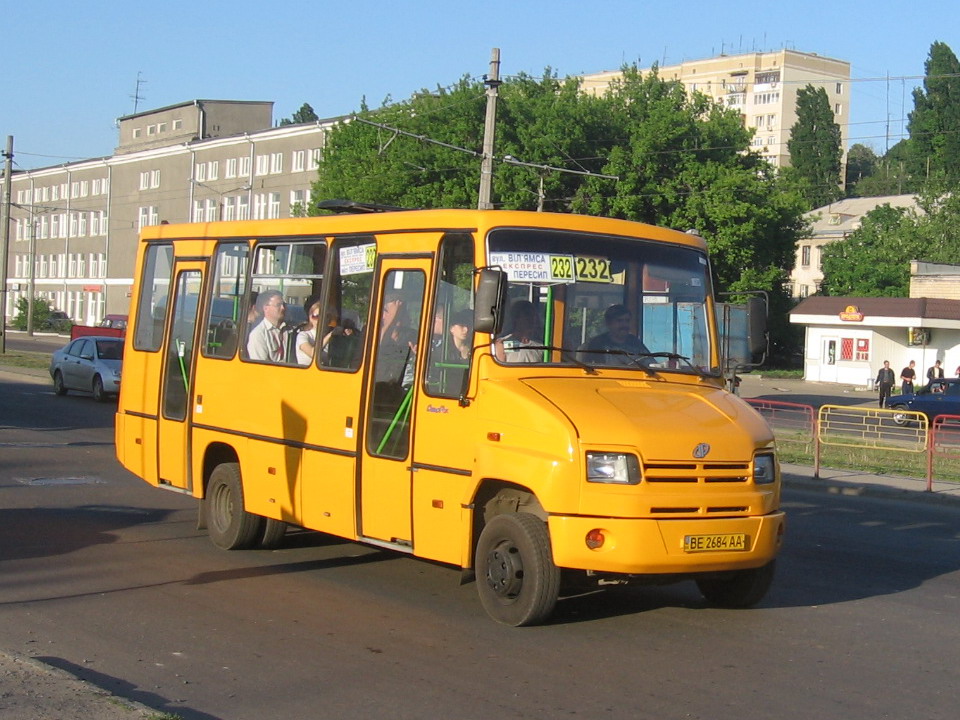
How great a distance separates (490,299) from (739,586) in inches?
108

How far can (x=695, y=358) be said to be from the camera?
886cm

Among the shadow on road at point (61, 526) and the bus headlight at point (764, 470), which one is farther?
the shadow on road at point (61, 526)

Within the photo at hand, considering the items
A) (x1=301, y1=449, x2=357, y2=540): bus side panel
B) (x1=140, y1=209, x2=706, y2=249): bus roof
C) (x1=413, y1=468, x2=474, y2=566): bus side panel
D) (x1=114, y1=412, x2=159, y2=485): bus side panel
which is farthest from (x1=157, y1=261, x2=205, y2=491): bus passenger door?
(x1=413, y1=468, x2=474, y2=566): bus side panel

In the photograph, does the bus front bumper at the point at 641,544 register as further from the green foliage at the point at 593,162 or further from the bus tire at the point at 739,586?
the green foliage at the point at 593,162

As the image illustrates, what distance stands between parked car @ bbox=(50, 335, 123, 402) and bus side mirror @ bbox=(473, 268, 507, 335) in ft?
76.3

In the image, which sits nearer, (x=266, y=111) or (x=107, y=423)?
(x=107, y=423)

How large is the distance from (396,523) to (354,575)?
116 centimetres

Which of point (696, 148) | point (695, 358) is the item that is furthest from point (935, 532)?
point (696, 148)

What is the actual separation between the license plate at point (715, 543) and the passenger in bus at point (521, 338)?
1.55 meters

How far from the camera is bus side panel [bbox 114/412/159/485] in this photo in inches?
468

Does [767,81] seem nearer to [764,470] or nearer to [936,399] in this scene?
[936,399]

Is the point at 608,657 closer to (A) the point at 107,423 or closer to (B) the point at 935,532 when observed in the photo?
(B) the point at 935,532

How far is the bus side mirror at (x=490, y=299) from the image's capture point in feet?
25.5

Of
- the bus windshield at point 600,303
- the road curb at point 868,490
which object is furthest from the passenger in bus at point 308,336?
the road curb at point 868,490
